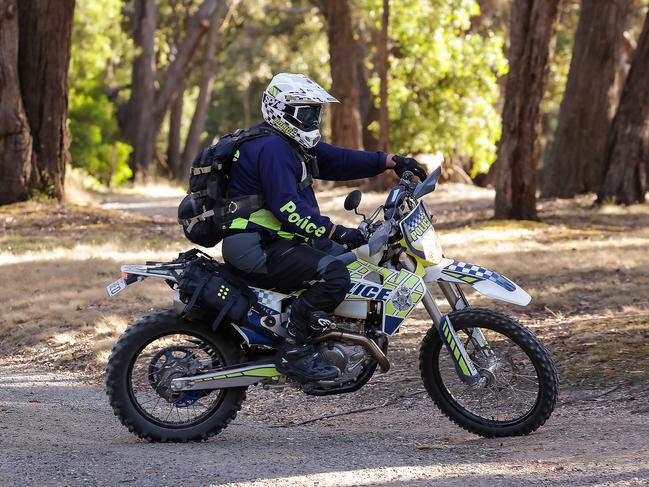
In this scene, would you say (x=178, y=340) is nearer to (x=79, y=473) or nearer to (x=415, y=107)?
(x=79, y=473)

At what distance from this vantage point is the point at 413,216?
6789mm

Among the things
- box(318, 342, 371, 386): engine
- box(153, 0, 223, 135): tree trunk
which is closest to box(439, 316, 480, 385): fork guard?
box(318, 342, 371, 386): engine

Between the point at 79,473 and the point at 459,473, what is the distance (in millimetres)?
1947

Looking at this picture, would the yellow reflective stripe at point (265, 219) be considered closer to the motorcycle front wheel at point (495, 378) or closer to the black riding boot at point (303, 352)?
the black riding boot at point (303, 352)

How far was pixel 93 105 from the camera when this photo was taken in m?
36.1

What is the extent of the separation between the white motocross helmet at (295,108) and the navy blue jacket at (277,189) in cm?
9

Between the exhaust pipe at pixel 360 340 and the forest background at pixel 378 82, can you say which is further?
Result: the forest background at pixel 378 82

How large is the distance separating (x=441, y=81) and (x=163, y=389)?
26.4 m

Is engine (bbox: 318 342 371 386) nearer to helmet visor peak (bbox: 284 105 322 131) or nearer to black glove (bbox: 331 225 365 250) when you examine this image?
black glove (bbox: 331 225 365 250)

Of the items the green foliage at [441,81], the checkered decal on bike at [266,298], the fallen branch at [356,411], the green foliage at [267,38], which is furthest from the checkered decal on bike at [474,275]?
the green foliage at [267,38]

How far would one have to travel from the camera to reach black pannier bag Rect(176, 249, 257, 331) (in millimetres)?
6824

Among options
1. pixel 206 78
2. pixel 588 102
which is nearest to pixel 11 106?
pixel 588 102

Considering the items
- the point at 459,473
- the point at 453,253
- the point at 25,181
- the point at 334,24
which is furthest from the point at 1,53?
the point at 459,473

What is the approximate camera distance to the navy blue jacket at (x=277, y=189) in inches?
261
